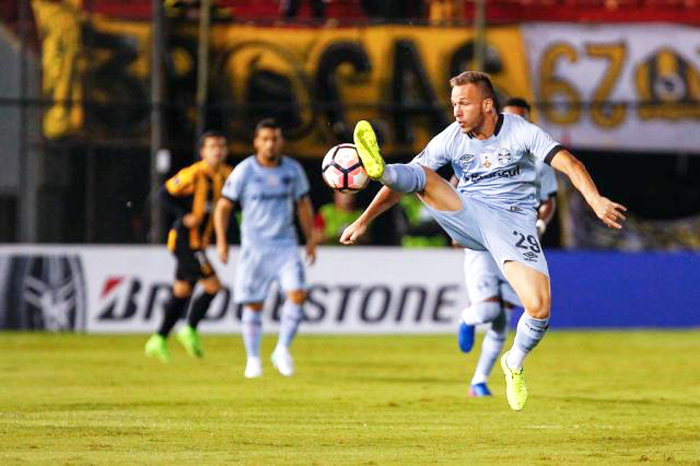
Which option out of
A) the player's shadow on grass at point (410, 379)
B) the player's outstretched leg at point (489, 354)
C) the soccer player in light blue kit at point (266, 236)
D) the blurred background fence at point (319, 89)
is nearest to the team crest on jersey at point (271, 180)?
the soccer player in light blue kit at point (266, 236)

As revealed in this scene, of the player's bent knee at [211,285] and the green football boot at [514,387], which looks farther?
the player's bent knee at [211,285]

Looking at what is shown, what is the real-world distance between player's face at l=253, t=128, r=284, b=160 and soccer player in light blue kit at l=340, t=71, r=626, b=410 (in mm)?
4107

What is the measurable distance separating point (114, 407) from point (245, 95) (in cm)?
1390

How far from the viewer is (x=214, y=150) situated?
1633 cm

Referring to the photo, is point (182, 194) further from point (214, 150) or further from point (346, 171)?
point (346, 171)

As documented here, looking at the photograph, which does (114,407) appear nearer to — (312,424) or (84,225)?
(312,424)

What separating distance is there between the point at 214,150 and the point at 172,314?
5.99 feet

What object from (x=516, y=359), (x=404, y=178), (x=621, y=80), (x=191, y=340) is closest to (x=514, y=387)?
(x=516, y=359)

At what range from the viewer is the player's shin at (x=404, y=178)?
10023 mm

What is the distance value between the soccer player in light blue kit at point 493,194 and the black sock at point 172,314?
650cm

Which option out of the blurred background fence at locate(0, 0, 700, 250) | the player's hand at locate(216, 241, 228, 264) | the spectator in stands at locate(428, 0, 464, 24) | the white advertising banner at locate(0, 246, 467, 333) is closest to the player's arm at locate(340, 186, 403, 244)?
the player's hand at locate(216, 241, 228, 264)

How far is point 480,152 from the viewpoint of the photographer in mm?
10727

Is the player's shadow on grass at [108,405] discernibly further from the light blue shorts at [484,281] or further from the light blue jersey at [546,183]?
the light blue jersey at [546,183]

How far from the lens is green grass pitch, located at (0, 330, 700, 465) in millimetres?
9070
